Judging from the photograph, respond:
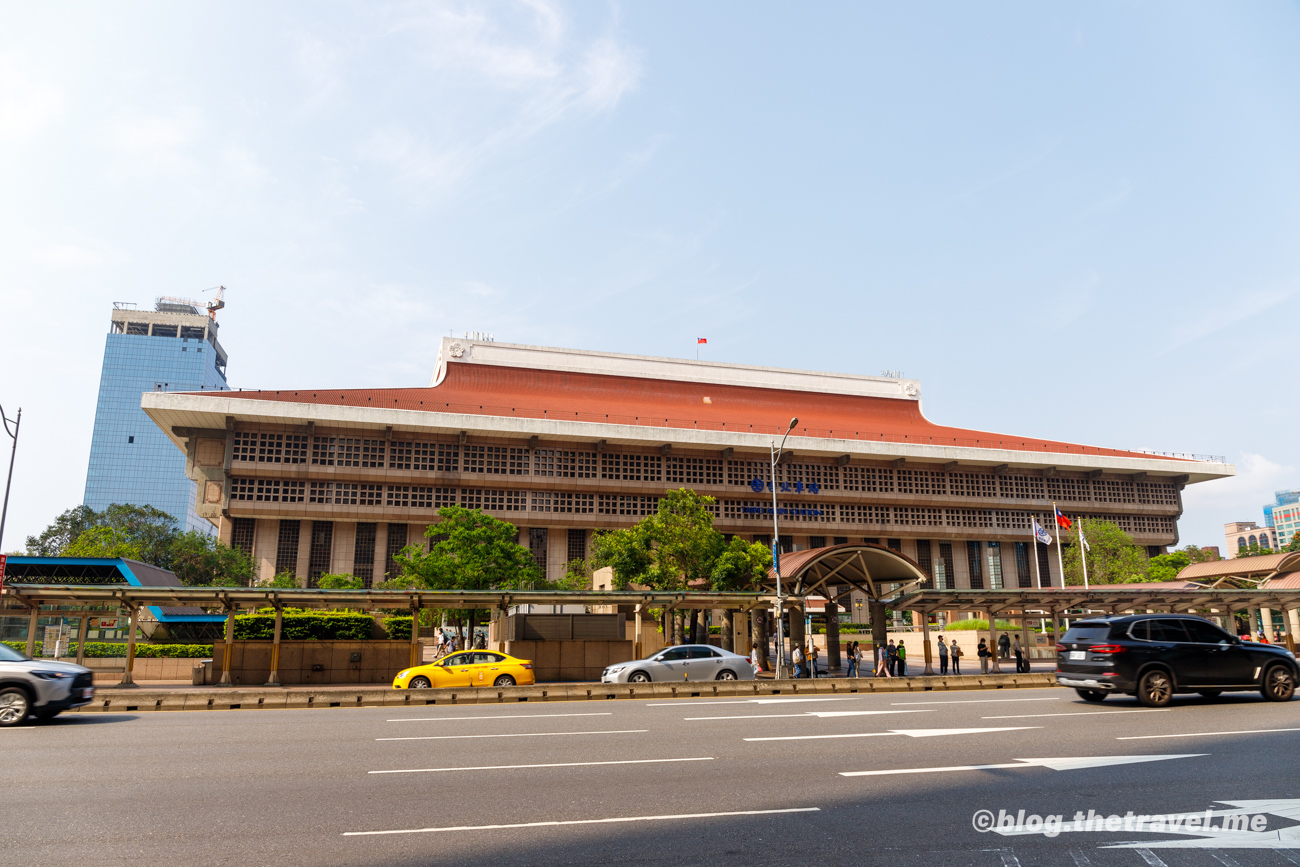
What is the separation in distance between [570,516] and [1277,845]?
59.8 meters

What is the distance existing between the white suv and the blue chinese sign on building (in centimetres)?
5609

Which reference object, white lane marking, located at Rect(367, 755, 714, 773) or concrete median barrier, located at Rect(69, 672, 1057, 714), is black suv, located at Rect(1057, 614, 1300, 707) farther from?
white lane marking, located at Rect(367, 755, 714, 773)

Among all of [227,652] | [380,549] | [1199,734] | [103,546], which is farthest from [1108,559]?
[103,546]

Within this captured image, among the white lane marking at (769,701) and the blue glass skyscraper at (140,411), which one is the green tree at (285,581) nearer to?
the white lane marking at (769,701)

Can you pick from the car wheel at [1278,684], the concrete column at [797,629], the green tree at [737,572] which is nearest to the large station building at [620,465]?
the green tree at [737,572]

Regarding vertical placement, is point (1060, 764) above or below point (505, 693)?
above

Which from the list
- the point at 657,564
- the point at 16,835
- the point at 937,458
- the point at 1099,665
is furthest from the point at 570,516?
the point at 16,835

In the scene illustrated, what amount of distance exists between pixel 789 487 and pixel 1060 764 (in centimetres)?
5958

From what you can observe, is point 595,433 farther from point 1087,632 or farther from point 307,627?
point 1087,632

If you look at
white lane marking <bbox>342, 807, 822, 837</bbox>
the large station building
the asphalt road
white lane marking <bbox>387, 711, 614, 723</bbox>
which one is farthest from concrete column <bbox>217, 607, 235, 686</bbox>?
the large station building

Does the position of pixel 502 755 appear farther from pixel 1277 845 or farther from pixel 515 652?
pixel 515 652

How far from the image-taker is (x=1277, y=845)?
251 inches

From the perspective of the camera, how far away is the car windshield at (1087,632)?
15742 mm

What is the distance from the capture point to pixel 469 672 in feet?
84.4
